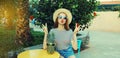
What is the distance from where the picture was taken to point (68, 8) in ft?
29.8

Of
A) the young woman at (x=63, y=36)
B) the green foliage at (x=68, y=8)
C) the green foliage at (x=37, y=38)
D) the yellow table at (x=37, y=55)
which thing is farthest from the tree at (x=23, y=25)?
the yellow table at (x=37, y=55)

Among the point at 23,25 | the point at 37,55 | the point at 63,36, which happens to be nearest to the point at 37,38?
the point at 23,25

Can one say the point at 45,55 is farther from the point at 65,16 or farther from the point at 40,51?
the point at 65,16

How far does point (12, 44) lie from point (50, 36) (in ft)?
6.09

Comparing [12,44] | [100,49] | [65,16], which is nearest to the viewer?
[65,16]

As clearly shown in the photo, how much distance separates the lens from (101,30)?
1744 centimetres

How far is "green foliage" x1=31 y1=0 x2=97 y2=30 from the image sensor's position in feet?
29.8

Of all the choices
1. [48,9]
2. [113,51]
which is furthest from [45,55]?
[113,51]

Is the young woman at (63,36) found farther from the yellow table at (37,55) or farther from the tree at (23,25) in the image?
the tree at (23,25)

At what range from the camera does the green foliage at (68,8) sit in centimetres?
907

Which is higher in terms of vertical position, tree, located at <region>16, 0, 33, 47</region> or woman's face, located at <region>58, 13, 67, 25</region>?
woman's face, located at <region>58, 13, 67, 25</region>

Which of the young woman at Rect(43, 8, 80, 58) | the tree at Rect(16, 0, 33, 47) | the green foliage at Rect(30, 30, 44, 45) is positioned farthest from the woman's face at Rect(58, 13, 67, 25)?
the green foliage at Rect(30, 30, 44, 45)

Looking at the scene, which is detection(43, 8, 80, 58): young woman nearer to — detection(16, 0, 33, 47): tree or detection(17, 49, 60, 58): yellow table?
detection(17, 49, 60, 58): yellow table

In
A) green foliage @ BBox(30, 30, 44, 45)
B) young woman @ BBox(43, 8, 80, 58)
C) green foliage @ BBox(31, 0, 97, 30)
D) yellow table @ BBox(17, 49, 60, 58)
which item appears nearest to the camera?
yellow table @ BBox(17, 49, 60, 58)
